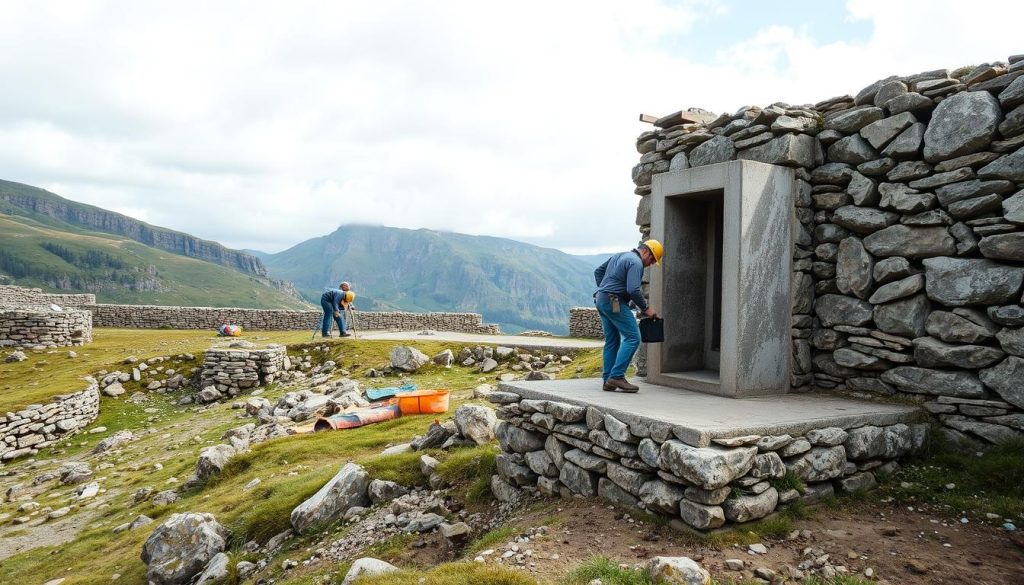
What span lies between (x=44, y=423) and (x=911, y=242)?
2125 centimetres

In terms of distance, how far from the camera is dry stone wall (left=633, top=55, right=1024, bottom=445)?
21.2ft

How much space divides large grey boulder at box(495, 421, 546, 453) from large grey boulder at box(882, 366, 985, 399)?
4589 mm

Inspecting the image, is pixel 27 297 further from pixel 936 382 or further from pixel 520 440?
pixel 936 382

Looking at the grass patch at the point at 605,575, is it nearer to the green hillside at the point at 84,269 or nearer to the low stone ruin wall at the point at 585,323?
the low stone ruin wall at the point at 585,323

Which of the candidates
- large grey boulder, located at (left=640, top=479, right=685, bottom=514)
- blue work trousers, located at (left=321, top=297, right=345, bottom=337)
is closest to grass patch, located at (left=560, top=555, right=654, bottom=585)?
large grey boulder, located at (left=640, top=479, right=685, bottom=514)

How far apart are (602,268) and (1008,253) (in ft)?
16.3

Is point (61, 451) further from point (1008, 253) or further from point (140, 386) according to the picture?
point (1008, 253)

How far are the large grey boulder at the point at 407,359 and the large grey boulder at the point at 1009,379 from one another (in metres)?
16.0

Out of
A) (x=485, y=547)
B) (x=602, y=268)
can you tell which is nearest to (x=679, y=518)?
(x=485, y=547)

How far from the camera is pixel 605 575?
461 cm

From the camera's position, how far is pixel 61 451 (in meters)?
15.9

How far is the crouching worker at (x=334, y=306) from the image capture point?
81.4 feet

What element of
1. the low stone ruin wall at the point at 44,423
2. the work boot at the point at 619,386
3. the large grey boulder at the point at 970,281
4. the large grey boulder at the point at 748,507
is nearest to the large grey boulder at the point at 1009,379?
the large grey boulder at the point at 970,281

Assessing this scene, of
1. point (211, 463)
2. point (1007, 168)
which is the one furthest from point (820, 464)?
point (211, 463)
